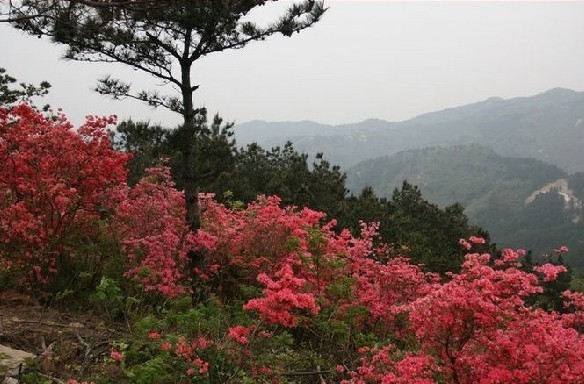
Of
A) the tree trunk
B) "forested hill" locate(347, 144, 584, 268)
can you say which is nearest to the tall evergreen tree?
the tree trunk

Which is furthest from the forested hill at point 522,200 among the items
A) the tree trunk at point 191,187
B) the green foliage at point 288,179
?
the tree trunk at point 191,187

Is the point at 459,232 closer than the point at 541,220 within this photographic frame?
Yes

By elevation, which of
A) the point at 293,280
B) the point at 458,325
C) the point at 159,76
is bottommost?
the point at 458,325

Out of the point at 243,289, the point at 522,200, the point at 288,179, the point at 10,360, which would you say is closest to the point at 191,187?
the point at 243,289

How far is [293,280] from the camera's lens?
17.1 feet

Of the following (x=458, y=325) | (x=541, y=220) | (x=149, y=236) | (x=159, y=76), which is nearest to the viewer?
(x=458, y=325)

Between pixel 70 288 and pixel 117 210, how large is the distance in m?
1.53

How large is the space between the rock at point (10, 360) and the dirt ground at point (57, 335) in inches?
5.5

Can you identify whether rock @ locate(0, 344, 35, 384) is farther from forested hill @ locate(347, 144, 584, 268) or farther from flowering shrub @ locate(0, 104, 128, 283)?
forested hill @ locate(347, 144, 584, 268)

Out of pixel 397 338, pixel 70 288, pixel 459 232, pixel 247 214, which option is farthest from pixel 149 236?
pixel 459 232

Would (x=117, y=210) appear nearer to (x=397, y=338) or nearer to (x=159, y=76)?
(x=159, y=76)

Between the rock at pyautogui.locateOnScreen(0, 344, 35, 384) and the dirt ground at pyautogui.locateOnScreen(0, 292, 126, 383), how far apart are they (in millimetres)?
139

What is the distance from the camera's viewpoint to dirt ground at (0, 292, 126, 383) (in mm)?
5039

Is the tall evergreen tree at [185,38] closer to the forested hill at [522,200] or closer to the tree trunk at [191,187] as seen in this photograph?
the tree trunk at [191,187]
